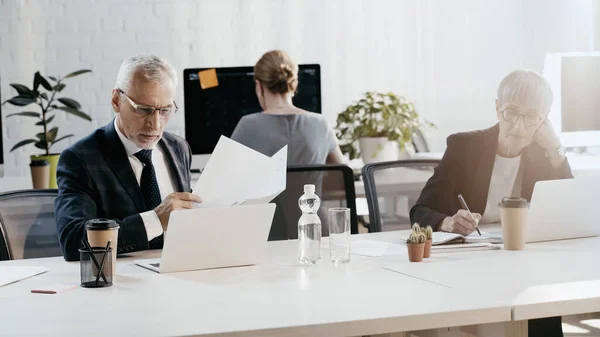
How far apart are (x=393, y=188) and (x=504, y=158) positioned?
370 mm

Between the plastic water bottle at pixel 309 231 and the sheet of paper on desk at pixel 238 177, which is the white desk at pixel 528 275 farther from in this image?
the sheet of paper on desk at pixel 238 177

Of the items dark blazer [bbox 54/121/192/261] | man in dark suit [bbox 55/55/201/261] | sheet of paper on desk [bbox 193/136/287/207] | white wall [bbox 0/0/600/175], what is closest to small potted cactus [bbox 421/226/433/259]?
sheet of paper on desk [bbox 193/136/287/207]

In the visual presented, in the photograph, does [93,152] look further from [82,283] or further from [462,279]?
[462,279]

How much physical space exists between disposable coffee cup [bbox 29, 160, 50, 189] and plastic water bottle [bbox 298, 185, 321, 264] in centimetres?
192

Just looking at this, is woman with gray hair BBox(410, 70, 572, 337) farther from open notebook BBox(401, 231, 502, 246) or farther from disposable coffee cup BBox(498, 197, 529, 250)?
disposable coffee cup BBox(498, 197, 529, 250)

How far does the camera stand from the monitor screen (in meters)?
3.75

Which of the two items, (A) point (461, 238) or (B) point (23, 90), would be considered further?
(B) point (23, 90)

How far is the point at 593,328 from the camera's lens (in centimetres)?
266

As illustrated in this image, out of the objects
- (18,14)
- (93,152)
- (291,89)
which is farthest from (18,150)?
(93,152)

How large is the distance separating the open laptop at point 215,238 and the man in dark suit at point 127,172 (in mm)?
157

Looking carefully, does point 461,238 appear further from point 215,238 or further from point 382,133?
point 382,133

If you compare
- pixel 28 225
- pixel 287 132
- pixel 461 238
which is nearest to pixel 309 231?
pixel 461 238

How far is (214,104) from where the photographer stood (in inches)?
149

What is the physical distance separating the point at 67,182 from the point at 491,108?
369 centimetres
